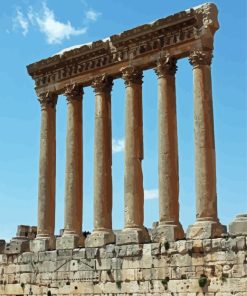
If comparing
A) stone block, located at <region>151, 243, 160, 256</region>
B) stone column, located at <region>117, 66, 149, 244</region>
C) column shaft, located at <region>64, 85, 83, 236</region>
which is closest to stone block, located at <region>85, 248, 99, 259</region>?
stone column, located at <region>117, 66, 149, 244</region>

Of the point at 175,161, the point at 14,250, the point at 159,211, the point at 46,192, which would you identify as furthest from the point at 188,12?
the point at 14,250

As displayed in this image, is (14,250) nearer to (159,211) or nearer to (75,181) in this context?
(75,181)

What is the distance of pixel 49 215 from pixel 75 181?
2471 mm

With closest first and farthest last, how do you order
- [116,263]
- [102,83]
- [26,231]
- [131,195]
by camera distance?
[116,263]
[131,195]
[102,83]
[26,231]

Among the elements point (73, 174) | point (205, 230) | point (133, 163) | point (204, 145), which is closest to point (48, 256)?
point (73, 174)

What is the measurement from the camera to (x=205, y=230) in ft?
94.0

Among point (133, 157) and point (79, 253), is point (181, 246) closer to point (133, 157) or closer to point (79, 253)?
point (133, 157)

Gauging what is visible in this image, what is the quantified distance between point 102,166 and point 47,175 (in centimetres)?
401

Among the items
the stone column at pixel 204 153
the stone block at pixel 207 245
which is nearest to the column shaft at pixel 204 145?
the stone column at pixel 204 153

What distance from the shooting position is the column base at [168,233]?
2973cm

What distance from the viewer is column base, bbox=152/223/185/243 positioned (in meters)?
29.7

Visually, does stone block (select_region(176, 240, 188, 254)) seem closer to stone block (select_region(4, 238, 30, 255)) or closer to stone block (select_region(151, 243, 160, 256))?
stone block (select_region(151, 243, 160, 256))

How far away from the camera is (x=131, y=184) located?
31.9 m

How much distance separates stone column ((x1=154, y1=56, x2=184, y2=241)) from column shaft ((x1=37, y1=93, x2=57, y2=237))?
7.44 m
